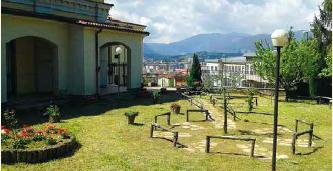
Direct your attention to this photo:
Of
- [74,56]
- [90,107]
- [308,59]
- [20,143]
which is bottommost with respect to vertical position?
[20,143]

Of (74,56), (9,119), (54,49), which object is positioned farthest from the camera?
(74,56)

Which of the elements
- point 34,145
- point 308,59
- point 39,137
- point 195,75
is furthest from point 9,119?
point 308,59

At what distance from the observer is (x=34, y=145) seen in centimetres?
1134

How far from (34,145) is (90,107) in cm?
972

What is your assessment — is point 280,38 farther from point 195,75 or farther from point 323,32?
point 323,32

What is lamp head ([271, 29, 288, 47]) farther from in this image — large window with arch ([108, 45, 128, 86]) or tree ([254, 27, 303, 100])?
large window with arch ([108, 45, 128, 86])

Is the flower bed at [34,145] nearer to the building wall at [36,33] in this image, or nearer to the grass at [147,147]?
the grass at [147,147]

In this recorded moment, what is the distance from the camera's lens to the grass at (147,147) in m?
10.9

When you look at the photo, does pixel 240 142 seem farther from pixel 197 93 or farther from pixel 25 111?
pixel 197 93

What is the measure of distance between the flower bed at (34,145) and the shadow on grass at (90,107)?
424 centimetres

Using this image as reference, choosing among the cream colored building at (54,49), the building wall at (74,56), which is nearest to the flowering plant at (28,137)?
the cream colored building at (54,49)

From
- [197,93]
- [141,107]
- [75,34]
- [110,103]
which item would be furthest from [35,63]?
[197,93]

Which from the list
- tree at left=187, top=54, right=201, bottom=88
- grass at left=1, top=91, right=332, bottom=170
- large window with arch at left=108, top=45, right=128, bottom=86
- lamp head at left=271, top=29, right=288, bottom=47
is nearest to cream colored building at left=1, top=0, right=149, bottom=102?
grass at left=1, top=91, right=332, bottom=170

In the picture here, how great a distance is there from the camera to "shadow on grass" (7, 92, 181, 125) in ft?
56.9
